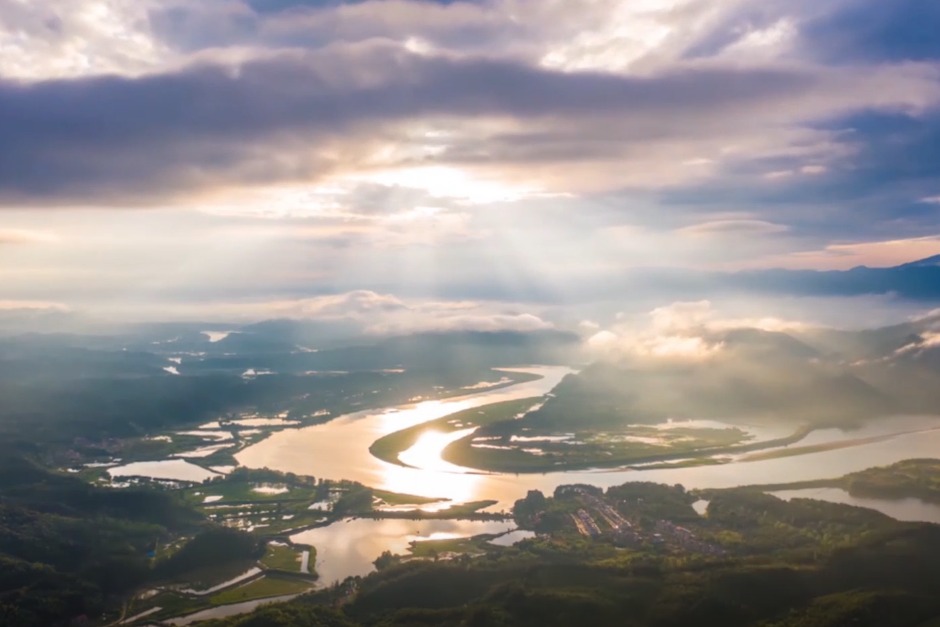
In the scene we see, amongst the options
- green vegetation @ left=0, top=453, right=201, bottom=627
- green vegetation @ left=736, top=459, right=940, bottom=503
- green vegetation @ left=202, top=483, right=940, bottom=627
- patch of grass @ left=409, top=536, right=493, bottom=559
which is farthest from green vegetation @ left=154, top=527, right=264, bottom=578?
green vegetation @ left=736, top=459, right=940, bottom=503

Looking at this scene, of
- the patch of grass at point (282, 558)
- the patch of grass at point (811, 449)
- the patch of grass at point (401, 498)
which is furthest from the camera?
the patch of grass at point (811, 449)

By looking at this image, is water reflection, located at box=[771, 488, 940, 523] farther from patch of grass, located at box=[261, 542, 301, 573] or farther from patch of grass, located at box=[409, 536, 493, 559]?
patch of grass, located at box=[261, 542, 301, 573]

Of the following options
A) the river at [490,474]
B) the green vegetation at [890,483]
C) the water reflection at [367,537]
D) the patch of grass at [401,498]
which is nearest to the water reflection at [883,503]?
the green vegetation at [890,483]

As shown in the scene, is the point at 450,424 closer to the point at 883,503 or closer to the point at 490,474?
the point at 490,474

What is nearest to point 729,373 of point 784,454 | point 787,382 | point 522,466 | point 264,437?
point 787,382

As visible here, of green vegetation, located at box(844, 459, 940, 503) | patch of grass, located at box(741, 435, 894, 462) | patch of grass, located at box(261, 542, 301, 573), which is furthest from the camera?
patch of grass, located at box(741, 435, 894, 462)

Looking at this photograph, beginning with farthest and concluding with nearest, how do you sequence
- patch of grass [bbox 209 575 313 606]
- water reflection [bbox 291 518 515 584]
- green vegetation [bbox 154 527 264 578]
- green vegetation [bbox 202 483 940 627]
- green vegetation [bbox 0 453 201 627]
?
water reflection [bbox 291 518 515 584], green vegetation [bbox 154 527 264 578], patch of grass [bbox 209 575 313 606], green vegetation [bbox 0 453 201 627], green vegetation [bbox 202 483 940 627]

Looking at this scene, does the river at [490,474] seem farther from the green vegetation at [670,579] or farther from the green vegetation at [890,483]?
the green vegetation at [670,579]

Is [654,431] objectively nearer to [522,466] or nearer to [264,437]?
[522,466]
